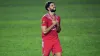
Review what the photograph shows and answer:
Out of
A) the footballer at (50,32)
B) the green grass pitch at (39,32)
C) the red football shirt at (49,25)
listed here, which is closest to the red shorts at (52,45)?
the footballer at (50,32)

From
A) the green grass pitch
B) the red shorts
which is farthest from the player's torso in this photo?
the green grass pitch

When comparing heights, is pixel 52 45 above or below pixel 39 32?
above

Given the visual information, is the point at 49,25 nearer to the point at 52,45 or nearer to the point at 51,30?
the point at 51,30

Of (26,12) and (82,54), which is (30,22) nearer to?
(26,12)

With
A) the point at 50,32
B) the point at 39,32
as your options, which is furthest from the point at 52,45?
the point at 39,32

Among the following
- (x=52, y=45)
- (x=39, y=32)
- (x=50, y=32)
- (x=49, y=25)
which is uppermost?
(x=49, y=25)

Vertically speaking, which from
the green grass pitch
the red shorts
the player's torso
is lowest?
the green grass pitch

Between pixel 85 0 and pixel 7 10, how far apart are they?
10955mm

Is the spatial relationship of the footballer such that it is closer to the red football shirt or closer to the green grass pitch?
the red football shirt

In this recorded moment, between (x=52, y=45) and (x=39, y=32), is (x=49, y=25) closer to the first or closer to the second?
(x=52, y=45)

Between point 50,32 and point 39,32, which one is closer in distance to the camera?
point 50,32

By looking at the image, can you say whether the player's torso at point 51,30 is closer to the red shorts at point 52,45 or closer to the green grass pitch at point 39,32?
the red shorts at point 52,45

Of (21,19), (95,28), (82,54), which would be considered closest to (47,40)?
(82,54)

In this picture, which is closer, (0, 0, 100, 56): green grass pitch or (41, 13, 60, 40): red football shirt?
(41, 13, 60, 40): red football shirt
